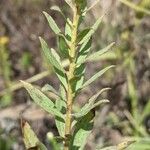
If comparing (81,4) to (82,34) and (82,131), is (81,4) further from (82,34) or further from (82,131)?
(82,131)

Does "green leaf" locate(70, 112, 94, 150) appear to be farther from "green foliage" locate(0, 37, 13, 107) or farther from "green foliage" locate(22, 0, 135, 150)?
"green foliage" locate(0, 37, 13, 107)

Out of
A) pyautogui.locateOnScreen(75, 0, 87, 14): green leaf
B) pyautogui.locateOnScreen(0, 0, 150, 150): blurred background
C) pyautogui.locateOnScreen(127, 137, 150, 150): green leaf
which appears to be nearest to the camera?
pyautogui.locateOnScreen(75, 0, 87, 14): green leaf

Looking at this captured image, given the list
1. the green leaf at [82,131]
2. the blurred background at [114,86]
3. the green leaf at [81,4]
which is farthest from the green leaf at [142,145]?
the green leaf at [81,4]

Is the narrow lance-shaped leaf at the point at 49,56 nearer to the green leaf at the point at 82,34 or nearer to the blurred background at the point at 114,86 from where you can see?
the green leaf at the point at 82,34

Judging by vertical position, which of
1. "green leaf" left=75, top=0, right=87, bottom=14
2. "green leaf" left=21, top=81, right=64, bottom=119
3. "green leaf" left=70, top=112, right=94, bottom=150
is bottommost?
"green leaf" left=70, top=112, right=94, bottom=150

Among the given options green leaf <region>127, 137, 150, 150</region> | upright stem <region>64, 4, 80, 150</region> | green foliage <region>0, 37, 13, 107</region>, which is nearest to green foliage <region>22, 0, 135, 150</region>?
upright stem <region>64, 4, 80, 150</region>

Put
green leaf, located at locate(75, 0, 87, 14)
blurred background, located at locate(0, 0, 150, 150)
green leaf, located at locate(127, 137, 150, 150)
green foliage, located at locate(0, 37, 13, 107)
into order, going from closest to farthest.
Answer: green leaf, located at locate(75, 0, 87, 14) < green leaf, located at locate(127, 137, 150, 150) < blurred background, located at locate(0, 0, 150, 150) < green foliage, located at locate(0, 37, 13, 107)

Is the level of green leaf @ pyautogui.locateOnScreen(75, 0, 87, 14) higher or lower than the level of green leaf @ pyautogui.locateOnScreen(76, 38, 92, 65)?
higher

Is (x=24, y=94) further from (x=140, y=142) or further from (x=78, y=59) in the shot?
(x=78, y=59)
